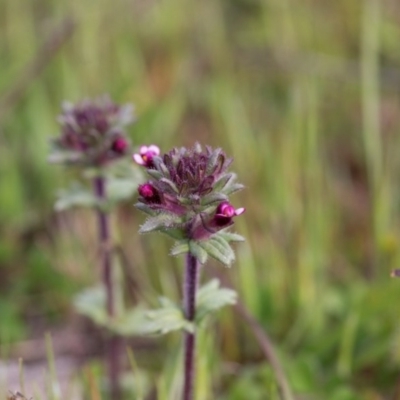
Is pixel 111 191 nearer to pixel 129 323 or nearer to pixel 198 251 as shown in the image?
pixel 129 323

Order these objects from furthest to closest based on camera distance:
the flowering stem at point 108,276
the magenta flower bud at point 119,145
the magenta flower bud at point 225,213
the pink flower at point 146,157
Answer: the flowering stem at point 108,276 < the magenta flower bud at point 119,145 < the pink flower at point 146,157 < the magenta flower bud at point 225,213

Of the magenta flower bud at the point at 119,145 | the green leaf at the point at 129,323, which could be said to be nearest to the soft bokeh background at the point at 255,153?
the green leaf at the point at 129,323

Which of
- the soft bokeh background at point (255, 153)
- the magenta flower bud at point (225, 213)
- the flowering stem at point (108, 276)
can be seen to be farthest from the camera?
the soft bokeh background at point (255, 153)

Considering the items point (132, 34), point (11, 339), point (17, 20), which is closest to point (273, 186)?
point (11, 339)

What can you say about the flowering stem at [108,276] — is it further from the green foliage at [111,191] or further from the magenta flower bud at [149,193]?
the magenta flower bud at [149,193]

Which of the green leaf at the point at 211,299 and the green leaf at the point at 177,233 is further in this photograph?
the green leaf at the point at 211,299

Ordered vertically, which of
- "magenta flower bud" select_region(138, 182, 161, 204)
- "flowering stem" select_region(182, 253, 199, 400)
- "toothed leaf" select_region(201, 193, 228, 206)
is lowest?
"flowering stem" select_region(182, 253, 199, 400)

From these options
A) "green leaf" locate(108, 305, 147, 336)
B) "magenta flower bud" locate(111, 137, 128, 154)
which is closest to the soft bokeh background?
"green leaf" locate(108, 305, 147, 336)

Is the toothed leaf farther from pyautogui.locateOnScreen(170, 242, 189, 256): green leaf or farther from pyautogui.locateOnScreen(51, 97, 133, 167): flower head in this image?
pyautogui.locateOnScreen(51, 97, 133, 167): flower head

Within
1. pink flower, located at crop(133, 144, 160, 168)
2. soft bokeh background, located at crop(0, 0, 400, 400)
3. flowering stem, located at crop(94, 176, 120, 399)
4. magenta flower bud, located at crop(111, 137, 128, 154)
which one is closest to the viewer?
pink flower, located at crop(133, 144, 160, 168)
